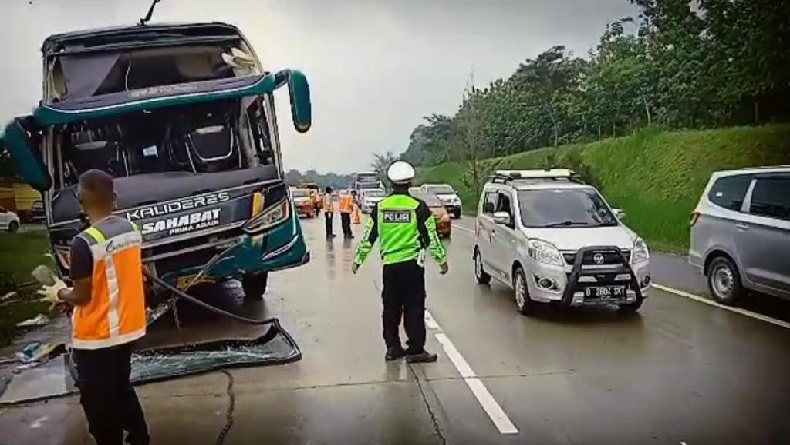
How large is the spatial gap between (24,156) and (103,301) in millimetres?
4263

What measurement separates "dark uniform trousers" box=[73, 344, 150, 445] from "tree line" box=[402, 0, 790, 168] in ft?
30.4

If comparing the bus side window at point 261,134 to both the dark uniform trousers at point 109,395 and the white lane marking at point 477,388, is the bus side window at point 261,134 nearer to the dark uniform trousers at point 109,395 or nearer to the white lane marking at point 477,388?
the white lane marking at point 477,388

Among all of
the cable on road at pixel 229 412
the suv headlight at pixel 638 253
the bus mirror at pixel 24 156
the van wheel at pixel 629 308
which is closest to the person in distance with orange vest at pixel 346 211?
the van wheel at pixel 629 308

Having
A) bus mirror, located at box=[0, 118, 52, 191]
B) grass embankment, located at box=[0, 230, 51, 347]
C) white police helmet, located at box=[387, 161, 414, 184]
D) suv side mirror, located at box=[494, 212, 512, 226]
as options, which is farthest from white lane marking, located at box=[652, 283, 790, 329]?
grass embankment, located at box=[0, 230, 51, 347]

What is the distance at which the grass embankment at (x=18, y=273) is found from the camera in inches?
378

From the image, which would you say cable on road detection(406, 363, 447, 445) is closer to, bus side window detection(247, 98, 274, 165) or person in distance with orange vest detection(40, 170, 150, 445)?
person in distance with orange vest detection(40, 170, 150, 445)

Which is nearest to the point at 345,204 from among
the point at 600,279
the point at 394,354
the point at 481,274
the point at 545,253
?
the point at 481,274

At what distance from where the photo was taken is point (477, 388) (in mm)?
6480

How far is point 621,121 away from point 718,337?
12360mm

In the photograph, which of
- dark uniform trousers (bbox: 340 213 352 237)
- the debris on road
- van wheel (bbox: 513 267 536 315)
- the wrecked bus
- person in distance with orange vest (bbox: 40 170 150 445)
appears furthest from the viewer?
dark uniform trousers (bbox: 340 213 352 237)

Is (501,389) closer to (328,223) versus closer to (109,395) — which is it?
(109,395)

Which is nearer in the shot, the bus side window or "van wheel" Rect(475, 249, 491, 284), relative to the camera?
the bus side window

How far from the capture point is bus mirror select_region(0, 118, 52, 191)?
7867mm

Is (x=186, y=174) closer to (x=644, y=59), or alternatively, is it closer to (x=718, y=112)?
(x=718, y=112)
